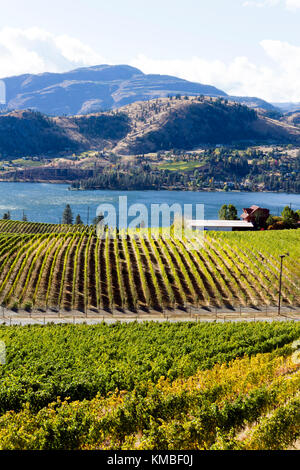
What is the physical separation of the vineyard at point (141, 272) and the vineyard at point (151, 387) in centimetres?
956

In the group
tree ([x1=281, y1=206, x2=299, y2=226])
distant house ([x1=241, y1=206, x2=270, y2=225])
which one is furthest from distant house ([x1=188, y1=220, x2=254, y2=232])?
tree ([x1=281, y1=206, x2=299, y2=226])

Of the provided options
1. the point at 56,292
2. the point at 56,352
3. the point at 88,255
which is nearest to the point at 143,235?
the point at 88,255

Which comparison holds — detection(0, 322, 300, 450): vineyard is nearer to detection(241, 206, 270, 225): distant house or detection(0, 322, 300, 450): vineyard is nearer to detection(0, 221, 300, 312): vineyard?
detection(0, 221, 300, 312): vineyard

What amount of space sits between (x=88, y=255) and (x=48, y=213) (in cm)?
12446

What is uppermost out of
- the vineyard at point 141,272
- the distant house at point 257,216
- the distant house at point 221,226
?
the distant house at point 257,216

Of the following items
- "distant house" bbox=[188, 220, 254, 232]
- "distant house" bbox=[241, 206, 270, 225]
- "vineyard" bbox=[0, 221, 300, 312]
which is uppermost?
"distant house" bbox=[241, 206, 270, 225]

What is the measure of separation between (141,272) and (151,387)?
101 feet

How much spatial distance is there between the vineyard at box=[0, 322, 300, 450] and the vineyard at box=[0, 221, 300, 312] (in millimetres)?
9564

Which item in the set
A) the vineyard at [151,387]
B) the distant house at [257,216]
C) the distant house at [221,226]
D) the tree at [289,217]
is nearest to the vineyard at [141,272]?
the vineyard at [151,387]

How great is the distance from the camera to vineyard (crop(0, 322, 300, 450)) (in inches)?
606

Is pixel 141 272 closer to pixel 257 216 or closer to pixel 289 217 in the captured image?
pixel 257 216

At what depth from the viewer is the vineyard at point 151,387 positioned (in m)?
15.4

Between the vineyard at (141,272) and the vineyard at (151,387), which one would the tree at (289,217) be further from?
the vineyard at (151,387)

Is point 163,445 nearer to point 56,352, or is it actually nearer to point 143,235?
point 56,352
